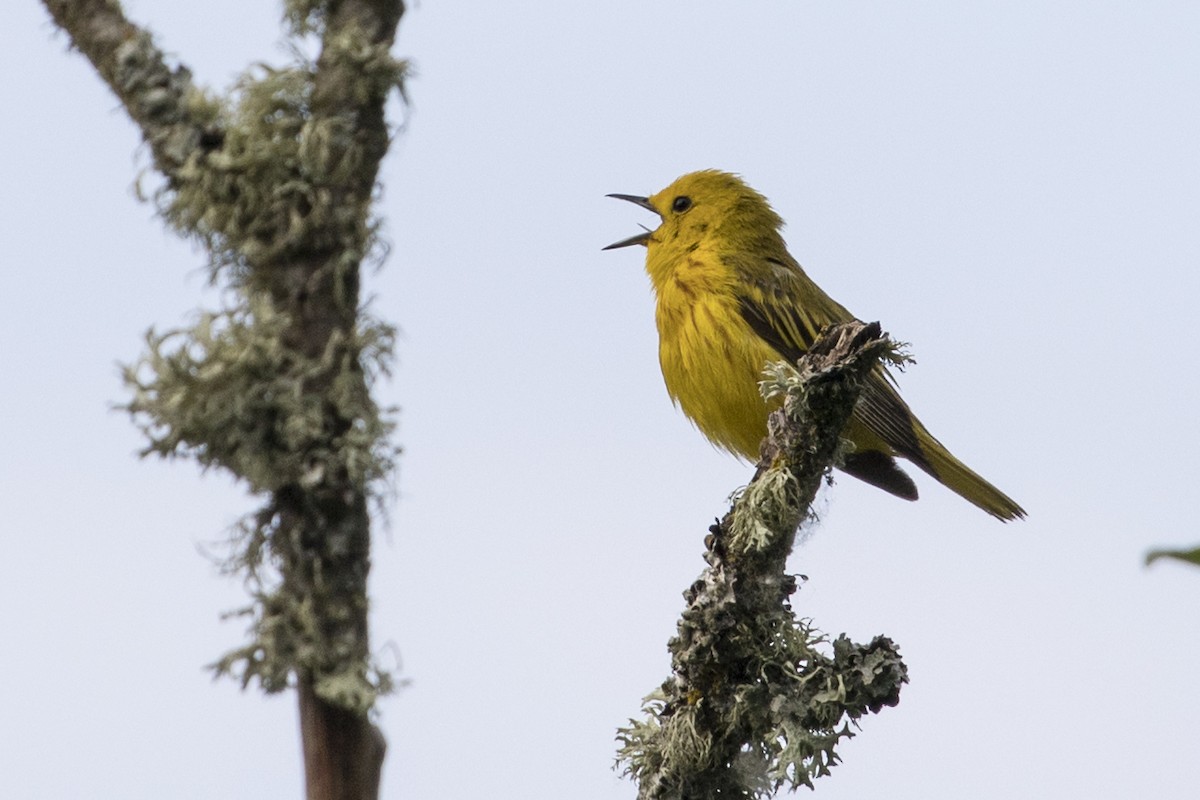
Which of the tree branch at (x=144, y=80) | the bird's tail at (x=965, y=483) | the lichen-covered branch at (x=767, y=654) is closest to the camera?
the tree branch at (x=144, y=80)

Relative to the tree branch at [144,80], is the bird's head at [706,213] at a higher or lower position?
higher

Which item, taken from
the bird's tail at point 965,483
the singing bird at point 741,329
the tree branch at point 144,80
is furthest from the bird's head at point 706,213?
the tree branch at point 144,80

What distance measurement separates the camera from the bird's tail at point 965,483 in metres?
7.21

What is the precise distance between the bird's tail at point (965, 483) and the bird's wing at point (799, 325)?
295mm

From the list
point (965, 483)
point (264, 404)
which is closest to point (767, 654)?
point (264, 404)

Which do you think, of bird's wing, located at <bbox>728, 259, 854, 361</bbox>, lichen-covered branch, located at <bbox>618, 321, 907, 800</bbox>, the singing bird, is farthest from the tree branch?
bird's wing, located at <bbox>728, 259, 854, 361</bbox>

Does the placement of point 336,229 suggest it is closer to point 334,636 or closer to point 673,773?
point 334,636

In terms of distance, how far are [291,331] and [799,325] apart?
474 cm

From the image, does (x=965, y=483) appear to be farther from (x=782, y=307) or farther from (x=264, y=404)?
(x=264, y=404)

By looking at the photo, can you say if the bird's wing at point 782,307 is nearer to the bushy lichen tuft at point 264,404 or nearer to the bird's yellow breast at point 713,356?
the bird's yellow breast at point 713,356

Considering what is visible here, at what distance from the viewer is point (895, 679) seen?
3.66 m

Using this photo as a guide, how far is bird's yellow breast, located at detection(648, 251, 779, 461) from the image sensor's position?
641 cm

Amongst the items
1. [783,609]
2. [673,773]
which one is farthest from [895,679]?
[673,773]

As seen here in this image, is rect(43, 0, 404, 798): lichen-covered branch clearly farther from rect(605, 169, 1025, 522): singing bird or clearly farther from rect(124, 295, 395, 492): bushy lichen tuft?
rect(605, 169, 1025, 522): singing bird
